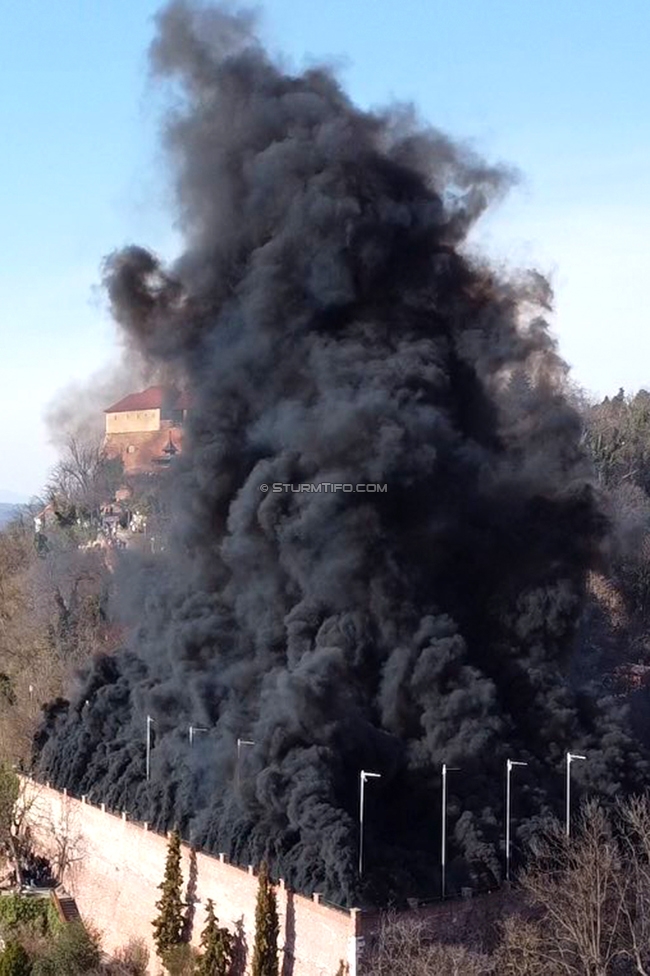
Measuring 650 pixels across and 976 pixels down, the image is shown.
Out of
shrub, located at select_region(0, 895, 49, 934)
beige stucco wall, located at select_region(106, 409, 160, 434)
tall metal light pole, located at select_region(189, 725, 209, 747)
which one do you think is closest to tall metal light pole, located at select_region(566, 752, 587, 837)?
tall metal light pole, located at select_region(189, 725, 209, 747)

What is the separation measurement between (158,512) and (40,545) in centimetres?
1605

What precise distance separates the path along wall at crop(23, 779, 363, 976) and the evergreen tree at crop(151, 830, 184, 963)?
0.38 meters

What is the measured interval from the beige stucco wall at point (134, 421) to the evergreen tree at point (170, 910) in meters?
37.9

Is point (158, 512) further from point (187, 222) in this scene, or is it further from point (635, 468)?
point (635, 468)

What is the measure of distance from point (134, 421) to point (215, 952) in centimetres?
4428

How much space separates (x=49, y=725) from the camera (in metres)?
42.7

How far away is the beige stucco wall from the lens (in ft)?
226

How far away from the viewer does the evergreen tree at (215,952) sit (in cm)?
2823

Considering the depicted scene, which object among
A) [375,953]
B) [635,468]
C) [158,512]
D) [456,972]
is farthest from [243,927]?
[635,468]

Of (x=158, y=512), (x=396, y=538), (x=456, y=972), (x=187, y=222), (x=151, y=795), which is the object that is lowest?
(x=456, y=972)

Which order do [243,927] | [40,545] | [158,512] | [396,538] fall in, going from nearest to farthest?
[243,927] < [396,538] < [158,512] < [40,545]

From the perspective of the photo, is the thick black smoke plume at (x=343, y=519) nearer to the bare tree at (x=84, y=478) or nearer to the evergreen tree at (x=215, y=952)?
the evergreen tree at (x=215, y=952)

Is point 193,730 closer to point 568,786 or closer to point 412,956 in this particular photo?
point 568,786

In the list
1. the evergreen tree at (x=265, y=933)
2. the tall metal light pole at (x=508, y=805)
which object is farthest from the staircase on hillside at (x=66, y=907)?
the tall metal light pole at (x=508, y=805)
